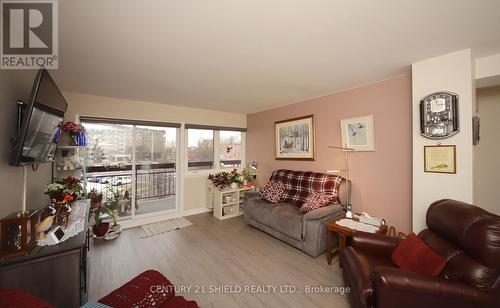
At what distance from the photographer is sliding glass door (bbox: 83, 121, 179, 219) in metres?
3.50

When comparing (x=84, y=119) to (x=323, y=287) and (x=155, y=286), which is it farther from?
(x=323, y=287)

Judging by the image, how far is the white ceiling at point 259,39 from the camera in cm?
131

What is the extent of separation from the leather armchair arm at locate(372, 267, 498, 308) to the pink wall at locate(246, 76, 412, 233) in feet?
4.44

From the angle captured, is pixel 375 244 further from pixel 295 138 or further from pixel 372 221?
pixel 295 138

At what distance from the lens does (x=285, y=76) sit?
2.53m

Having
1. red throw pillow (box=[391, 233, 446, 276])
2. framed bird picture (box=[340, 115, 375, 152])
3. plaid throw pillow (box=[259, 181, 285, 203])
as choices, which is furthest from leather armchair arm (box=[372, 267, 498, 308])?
plaid throw pillow (box=[259, 181, 285, 203])

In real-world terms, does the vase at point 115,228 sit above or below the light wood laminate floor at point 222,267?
above

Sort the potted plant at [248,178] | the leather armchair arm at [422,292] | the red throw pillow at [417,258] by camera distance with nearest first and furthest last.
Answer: the leather armchair arm at [422,292]
the red throw pillow at [417,258]
the potted plant at [248,178]

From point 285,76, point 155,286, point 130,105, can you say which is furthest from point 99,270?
point 285,76

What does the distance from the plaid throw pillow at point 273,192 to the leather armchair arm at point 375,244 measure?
165 centimetres

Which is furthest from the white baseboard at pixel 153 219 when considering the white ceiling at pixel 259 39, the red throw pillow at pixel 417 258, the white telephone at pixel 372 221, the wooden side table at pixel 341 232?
the red throw pillow at pixel 417 258

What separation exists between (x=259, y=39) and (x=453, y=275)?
2.40 metres

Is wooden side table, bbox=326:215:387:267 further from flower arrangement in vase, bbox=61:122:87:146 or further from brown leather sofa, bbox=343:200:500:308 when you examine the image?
flower arrangement in vase, bbox=61:122:87:146

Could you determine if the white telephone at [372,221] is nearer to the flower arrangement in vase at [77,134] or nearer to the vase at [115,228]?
the vase at [115,228]
